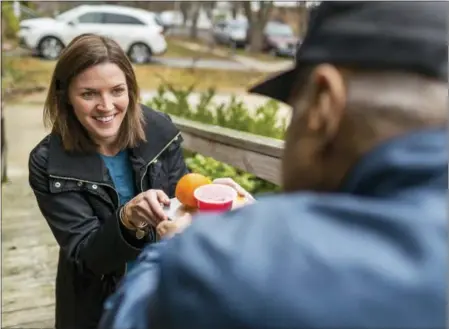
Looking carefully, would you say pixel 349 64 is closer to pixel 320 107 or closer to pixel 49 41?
pixel 320 107

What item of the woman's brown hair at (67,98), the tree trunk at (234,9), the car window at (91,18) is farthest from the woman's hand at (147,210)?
the tree trunk at (234,9)

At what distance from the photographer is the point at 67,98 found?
6.35 ft

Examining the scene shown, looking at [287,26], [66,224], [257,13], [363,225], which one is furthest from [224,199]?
[287,26]

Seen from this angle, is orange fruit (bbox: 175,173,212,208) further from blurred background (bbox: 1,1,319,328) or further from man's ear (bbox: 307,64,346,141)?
man's ear (bbox: 307,64,346,141)

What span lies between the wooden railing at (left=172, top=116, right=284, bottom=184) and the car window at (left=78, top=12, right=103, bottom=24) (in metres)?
11.6

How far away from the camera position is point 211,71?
16.7 meters

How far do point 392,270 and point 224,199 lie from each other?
779 mm

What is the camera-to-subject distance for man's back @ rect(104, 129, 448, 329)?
2.12 feet

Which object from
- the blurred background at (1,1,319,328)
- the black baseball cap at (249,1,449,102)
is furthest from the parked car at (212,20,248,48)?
the black baseball cap at (249,1,449,102)

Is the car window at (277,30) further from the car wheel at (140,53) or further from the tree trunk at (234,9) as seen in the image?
the car wheel at (140,53)

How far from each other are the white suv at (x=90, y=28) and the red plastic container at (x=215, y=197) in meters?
13.0

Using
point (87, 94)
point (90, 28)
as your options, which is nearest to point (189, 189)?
point (87, 94)

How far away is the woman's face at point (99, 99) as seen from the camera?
1.89 m

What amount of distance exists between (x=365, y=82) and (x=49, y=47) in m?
15.2
